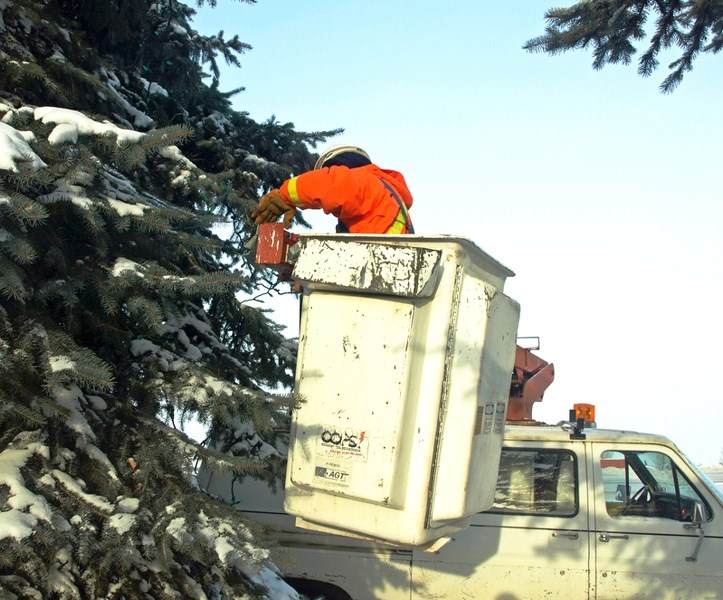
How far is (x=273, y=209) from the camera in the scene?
316 cm

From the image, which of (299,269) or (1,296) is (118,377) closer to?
(1,296)

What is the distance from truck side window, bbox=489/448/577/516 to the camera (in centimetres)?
512

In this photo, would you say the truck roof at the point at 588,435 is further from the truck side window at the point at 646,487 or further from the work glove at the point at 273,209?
the work glove at the point at 273,209

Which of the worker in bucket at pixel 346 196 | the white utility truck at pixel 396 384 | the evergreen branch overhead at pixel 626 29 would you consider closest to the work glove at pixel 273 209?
the worker in bucket at pixel 346 196

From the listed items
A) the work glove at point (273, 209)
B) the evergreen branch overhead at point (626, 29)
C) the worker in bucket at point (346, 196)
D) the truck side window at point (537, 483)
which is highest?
the evergreen branch overhead at point (626, 29)

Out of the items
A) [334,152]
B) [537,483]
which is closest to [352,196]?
[334,152]

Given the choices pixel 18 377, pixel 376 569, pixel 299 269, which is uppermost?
pixel 299 269

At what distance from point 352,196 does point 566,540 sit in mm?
2974

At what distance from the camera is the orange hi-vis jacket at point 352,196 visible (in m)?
3.09

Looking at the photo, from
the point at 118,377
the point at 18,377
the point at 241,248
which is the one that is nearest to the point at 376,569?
the point at 241,248

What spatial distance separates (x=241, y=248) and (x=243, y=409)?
1.65m

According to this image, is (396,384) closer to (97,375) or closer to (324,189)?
(324,189)

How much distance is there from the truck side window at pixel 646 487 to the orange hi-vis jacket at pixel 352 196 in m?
2.73

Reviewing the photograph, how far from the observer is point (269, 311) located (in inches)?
174
